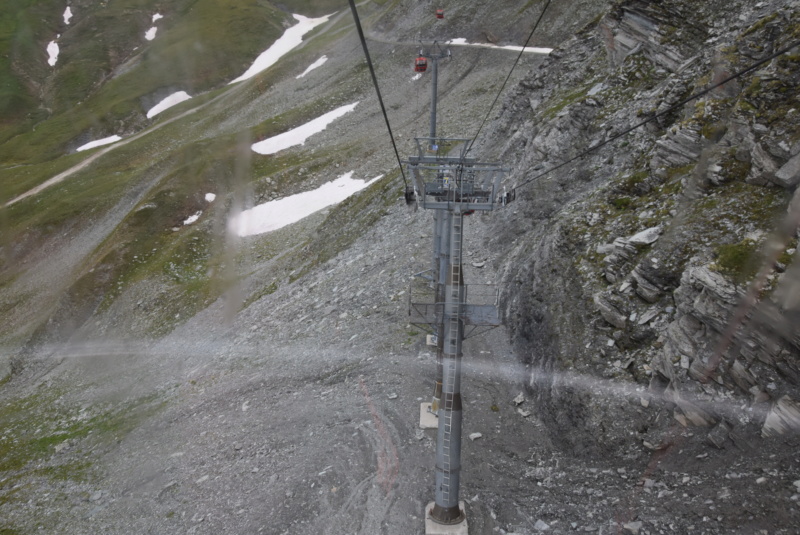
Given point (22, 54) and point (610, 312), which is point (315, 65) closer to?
point (22, 54)

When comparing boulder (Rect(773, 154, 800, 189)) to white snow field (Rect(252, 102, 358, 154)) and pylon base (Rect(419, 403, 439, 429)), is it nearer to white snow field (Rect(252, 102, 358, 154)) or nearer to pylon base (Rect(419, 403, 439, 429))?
pylon base (Rect(419, 403, 439, 429))

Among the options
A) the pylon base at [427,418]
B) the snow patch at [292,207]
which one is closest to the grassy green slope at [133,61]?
the snow patch at [292,207]

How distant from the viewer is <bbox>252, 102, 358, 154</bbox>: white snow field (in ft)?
222

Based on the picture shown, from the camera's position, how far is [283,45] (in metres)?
118

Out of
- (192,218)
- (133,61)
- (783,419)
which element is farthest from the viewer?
(133,61)

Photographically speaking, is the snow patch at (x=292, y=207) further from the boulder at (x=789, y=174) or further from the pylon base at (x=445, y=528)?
the boulder at (x=789, y=174)

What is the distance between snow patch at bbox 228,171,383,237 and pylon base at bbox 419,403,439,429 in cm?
3525

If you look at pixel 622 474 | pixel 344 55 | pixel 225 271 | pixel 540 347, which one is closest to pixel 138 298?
pixel 225 271

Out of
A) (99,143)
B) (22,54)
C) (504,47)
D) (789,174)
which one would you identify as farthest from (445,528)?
(22,54)

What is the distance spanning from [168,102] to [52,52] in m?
43.7

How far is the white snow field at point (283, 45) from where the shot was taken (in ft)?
363

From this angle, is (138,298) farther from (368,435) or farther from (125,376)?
(368,435)

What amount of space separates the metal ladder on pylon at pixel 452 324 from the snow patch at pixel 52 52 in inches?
5440

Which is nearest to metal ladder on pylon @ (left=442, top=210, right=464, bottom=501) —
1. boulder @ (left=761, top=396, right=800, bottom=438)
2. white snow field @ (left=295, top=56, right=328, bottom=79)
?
boulder @ (left=761, top=396, right=800, bottom=438)
